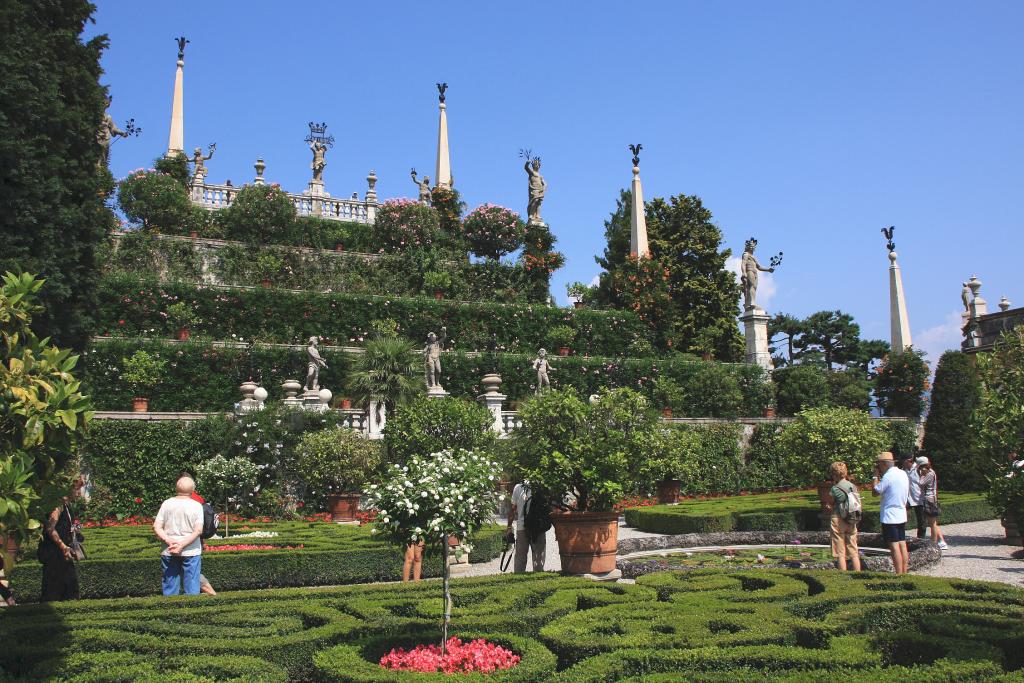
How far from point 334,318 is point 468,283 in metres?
7.14

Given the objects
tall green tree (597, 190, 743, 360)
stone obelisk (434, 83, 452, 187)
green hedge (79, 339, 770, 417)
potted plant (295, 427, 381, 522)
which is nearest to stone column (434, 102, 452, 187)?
stone obelisk (434, 83, 452, 187)

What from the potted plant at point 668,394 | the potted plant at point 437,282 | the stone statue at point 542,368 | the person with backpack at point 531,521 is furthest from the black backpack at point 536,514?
the potted plant at point 437,282

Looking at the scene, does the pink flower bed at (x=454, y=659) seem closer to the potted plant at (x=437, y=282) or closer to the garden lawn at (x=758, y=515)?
the garden lawn at (x=758, y=515)

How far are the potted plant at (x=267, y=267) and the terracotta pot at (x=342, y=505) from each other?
1354 cm

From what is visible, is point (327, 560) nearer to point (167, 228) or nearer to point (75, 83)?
point (75, 83)

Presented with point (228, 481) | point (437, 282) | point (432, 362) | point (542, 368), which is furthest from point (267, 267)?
point (228, 481)

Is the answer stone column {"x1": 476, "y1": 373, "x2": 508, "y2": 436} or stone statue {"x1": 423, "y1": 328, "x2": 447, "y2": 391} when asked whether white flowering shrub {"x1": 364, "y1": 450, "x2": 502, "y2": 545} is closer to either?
stone column {"x1": 476, "y1": 373, "x2": 508, "y2": 436}

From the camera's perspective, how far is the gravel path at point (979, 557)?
10453mm

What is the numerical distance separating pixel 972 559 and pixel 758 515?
3829 millimetres

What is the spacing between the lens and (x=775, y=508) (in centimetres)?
1595

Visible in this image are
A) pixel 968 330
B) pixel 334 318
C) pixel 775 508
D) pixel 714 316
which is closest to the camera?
pixel 775 508

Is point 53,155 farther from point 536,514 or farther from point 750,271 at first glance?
point 750,271

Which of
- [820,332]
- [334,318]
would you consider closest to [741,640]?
[334,318]

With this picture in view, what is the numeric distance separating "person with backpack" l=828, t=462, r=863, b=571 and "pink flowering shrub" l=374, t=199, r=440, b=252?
24890 mm
